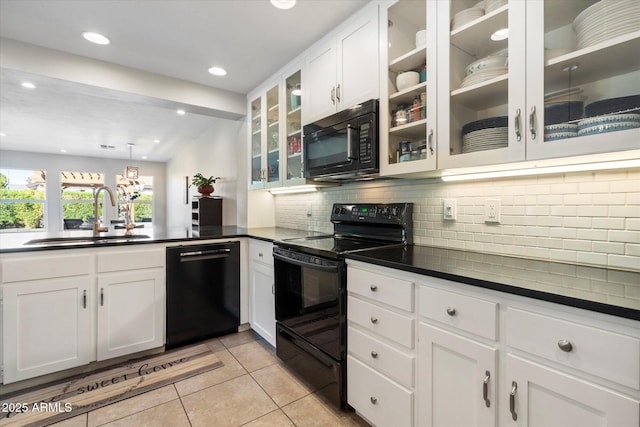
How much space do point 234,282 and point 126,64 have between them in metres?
2.11

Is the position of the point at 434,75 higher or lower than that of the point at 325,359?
higher

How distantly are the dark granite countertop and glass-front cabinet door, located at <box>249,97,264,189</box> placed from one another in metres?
1.87

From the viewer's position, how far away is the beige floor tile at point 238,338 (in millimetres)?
2479

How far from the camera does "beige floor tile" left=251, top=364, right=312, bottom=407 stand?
1770 mm

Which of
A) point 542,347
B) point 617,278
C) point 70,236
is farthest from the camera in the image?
A: point 70,236

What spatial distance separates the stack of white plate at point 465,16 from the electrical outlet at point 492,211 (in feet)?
2.87

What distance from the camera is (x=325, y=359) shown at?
1668mm

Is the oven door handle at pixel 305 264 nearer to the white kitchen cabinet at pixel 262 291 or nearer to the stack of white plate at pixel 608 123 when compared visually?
the white kitchen cabinet at pixel 262 291

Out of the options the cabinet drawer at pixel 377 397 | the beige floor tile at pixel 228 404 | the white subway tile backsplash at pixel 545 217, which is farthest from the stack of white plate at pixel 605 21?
the beige floor tile at pixel 228 404

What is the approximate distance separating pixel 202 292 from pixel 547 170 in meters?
2.46

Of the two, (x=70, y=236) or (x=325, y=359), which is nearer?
(x=325, y=359)

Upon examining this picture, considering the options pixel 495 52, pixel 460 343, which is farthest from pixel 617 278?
pixel 495 52

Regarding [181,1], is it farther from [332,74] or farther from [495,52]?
[495,52]

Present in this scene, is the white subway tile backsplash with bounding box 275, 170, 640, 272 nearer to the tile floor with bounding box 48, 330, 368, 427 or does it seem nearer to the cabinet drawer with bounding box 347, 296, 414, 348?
the cabinet drawer with bounding box 347, 296, 414, 348
